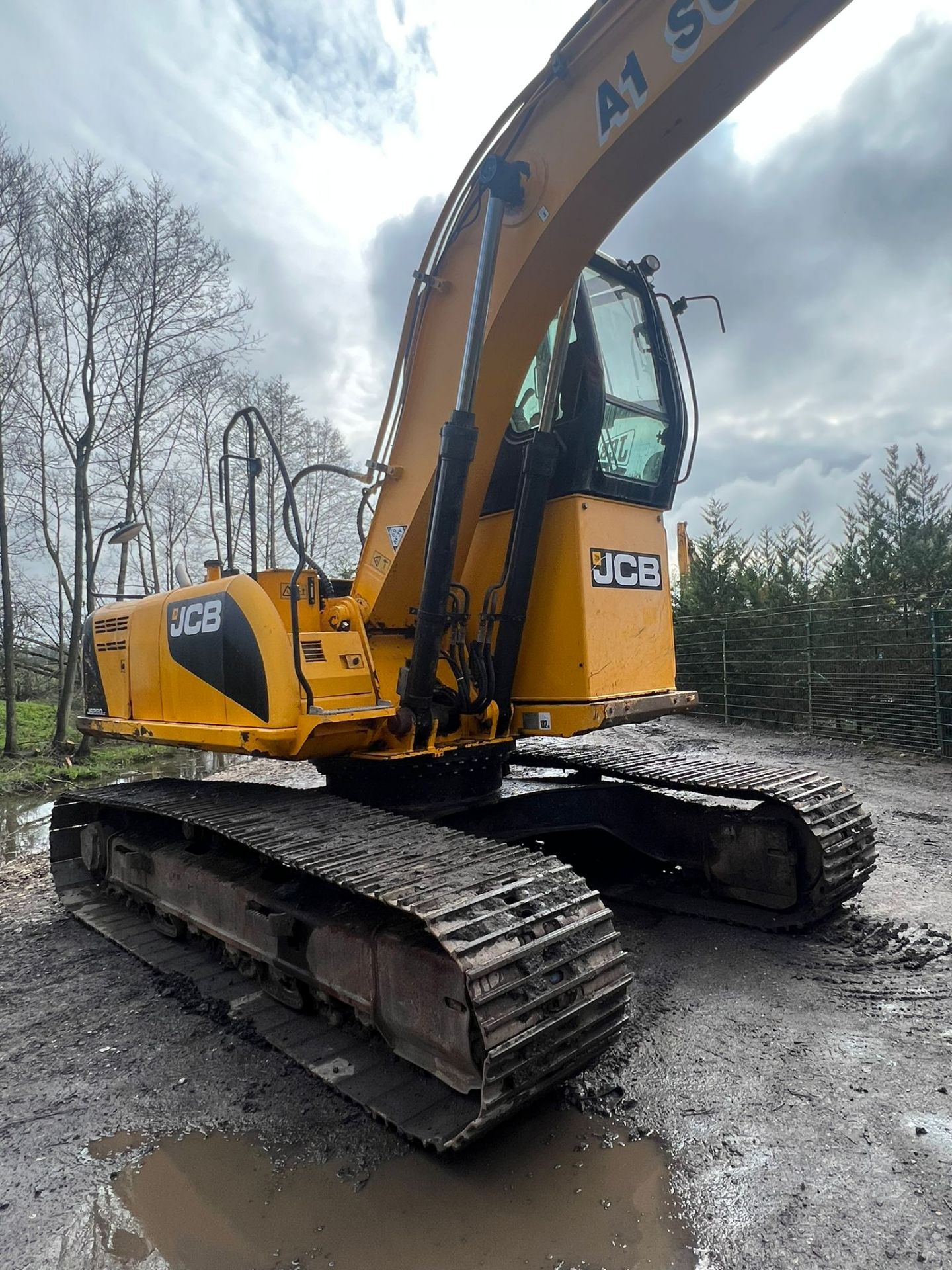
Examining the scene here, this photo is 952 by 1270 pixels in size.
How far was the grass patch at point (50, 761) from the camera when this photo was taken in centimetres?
1045

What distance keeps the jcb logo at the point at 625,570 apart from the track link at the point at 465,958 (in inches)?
54.9

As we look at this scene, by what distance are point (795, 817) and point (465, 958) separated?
2.37 meters

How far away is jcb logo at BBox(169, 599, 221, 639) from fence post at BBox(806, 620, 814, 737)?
9667mm

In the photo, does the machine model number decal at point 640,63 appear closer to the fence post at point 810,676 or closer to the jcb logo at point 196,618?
the jcb logo at point 196,618

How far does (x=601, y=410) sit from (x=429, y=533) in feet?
3.27

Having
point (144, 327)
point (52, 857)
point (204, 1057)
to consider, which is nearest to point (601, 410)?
point (204, 1057)

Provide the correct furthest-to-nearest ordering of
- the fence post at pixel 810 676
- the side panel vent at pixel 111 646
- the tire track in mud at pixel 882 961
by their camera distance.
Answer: the fence post at pixel 810 676 → the side panel vent at pixel 111 646 → the tire track in mud at pixel 882 961

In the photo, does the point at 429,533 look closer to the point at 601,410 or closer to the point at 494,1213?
the point at 601,410

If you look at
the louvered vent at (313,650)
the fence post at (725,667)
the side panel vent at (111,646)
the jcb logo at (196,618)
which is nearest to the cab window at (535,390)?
the louvered vent at (313,650)

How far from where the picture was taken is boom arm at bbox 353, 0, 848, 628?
267 centimetres

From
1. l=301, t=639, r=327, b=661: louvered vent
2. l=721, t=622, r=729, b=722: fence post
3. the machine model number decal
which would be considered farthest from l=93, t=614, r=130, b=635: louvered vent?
l=721, t=622, r=729, b=722: fence post

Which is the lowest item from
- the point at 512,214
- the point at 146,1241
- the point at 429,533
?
the point at 146,1241

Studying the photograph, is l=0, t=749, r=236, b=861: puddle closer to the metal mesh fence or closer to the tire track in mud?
the tire track in mud

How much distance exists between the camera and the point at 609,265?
4.18 m
